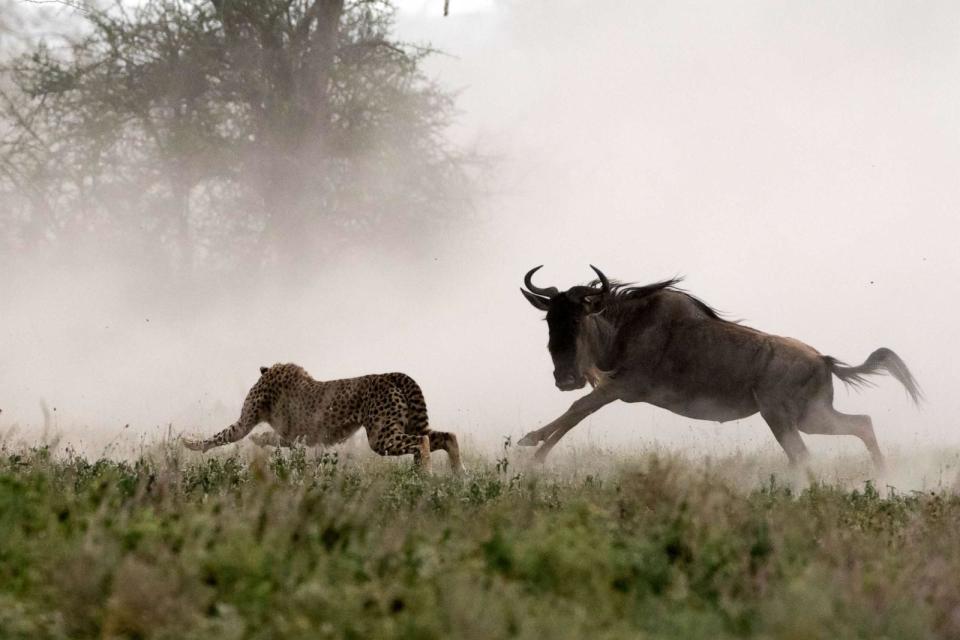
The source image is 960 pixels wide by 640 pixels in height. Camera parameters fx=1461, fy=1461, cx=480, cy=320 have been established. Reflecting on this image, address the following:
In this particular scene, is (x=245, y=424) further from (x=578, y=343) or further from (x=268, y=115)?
(x=268, y=115)

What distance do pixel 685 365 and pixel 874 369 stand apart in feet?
5.89

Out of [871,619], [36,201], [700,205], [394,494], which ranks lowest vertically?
[871,619]

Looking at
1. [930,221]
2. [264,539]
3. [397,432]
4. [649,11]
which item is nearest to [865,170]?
[930,221]

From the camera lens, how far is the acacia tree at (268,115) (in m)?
25.9

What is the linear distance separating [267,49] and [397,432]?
619 inches

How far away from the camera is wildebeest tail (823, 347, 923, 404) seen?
44.6 feet

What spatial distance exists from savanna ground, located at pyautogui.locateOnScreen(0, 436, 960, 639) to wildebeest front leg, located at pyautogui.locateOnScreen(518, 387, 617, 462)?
5287 mm

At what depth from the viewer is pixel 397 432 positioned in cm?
1152

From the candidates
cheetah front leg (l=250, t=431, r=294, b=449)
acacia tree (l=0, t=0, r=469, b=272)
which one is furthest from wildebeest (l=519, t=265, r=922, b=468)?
acacia tree (l=0, t=0, r=469, b=272)

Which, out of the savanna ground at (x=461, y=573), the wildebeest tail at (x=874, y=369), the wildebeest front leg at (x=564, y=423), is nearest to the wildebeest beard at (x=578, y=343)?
the wildebeest front leg at (x=564, y=423)

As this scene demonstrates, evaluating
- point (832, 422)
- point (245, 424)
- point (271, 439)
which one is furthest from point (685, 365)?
point (245, 424)

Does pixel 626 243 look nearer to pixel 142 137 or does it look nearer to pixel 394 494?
pixel 142 137

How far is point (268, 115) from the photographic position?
26000mm

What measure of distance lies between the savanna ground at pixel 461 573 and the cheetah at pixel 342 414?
12.7 ft
